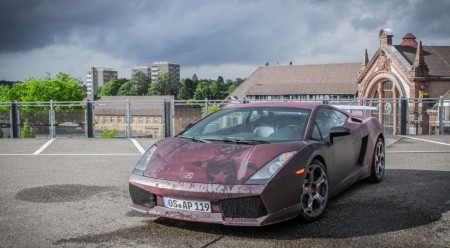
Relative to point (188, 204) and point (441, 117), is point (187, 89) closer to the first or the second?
point (441, 117)

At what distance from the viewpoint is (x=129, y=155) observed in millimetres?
10664

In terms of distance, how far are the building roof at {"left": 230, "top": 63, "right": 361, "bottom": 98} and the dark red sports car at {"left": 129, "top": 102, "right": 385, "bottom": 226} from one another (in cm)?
8143

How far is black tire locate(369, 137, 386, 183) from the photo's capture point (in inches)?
257

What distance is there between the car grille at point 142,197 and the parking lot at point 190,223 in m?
0.27

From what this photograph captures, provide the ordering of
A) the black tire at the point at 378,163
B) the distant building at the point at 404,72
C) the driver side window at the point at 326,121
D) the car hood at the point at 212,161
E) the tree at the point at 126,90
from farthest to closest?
the tree at the point at 126,90
the distant building at the point at 404,72
the black tire at the point at 378,163
the driver side window at the point at 326,121
the car hood at the point at 212,161

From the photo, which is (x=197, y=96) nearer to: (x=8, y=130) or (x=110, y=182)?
(x=8, y=130)

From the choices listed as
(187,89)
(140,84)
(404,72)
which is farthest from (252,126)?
(187,89)

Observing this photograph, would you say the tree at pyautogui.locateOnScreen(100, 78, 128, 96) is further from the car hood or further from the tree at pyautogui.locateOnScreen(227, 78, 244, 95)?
the car hood

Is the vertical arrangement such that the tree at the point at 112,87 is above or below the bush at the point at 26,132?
above

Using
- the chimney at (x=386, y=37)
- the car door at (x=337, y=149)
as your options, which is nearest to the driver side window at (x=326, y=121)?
the car door at (x=337, y=149)

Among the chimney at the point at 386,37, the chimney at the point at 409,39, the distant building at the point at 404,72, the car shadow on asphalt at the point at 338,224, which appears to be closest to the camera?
the car shadow on asphalt at the point at 338,224

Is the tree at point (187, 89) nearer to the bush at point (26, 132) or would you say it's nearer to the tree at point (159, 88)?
the tree at point (159, 88)

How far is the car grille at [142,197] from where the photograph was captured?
14.1 feet

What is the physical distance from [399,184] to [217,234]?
348 centimetres
